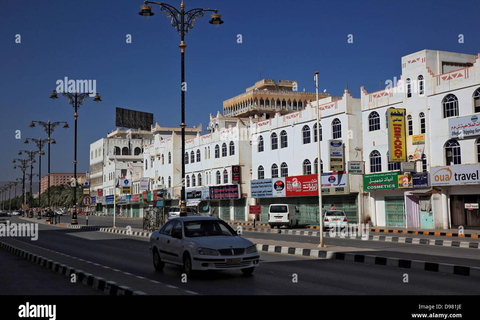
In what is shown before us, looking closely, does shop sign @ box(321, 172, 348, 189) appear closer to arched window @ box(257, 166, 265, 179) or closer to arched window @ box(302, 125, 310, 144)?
arched window @ box(302, 125, 310, 144)

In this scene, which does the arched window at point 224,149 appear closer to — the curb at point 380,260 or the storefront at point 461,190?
the storefront at point 461,190

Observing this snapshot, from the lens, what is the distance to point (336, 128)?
44.7m

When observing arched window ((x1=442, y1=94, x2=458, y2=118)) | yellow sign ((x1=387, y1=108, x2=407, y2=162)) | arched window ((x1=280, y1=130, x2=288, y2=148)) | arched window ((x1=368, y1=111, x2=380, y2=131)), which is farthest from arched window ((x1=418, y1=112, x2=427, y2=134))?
arched window ((x1=280, y1=130, x2=288, y2=148))

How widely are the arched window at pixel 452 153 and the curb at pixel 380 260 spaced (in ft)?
57.7

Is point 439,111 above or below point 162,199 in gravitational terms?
above

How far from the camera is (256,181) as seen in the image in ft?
178

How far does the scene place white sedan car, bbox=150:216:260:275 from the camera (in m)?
12.9

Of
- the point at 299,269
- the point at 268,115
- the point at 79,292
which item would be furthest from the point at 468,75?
the point at 268,115

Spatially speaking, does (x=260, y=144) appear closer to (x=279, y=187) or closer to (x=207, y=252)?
(x=279, y=187)

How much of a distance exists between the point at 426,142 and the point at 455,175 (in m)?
3.46

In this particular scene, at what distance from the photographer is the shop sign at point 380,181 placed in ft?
126

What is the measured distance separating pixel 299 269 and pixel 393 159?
23.9 m
